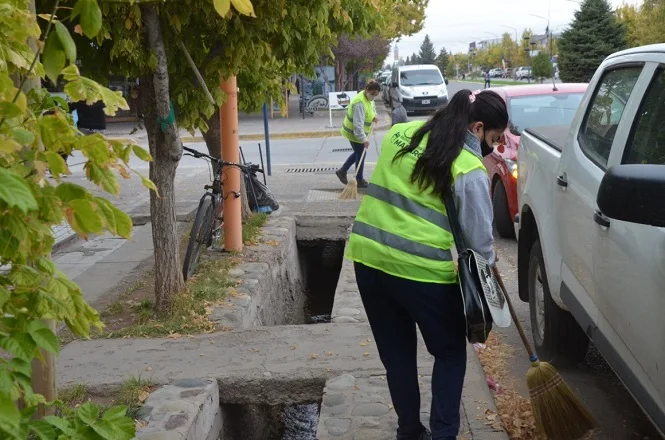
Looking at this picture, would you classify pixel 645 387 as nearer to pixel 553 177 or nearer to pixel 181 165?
pixel 553 177

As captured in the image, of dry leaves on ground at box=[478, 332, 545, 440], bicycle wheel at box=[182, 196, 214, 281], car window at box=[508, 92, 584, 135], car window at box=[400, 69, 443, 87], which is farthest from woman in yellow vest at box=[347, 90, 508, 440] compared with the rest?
car window at box=[400, 69, 443, 87]

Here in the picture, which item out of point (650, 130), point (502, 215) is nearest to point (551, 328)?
point (650, 130)

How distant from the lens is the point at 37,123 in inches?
80.4

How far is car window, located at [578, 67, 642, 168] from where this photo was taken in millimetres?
4070

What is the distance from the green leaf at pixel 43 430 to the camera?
195cm

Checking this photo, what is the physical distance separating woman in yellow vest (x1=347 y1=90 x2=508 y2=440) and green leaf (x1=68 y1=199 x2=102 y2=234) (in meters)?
1.76

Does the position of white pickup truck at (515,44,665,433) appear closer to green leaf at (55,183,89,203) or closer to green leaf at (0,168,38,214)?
green leaf at (55,183,89,203)

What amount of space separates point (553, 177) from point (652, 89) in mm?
1196

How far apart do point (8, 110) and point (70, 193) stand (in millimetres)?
230

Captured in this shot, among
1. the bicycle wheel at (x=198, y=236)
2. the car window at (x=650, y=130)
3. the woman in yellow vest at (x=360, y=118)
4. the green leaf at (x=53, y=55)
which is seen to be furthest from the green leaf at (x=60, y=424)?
the woman in yellow vest at (x=360, y=118)

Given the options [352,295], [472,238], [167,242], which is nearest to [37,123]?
[472,238]

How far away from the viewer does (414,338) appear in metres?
3.83

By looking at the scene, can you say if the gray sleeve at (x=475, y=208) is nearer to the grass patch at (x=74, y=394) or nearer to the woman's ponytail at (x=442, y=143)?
the woman's ponytail at (x=442, y=143)

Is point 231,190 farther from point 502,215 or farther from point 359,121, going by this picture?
point 359,121
